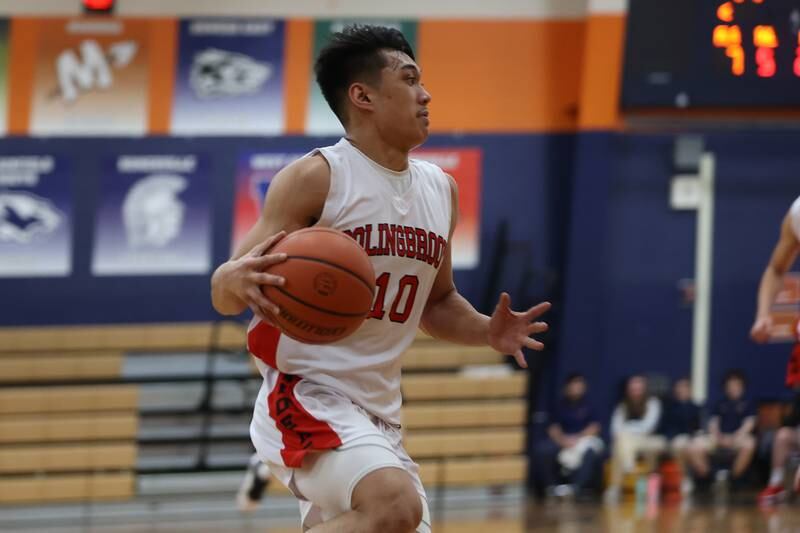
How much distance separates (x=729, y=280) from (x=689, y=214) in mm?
635

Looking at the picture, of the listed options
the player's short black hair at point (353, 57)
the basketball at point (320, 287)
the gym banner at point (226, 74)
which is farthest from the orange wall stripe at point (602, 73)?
the basketball at point (320, 287)

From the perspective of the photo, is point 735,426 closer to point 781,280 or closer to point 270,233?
point 781,280

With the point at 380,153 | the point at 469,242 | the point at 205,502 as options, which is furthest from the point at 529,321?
the point at 469,242

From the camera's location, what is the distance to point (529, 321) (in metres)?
3.71

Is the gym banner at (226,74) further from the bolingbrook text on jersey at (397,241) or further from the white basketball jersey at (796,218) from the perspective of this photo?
the bolingbrook text on jersey at (397,241)

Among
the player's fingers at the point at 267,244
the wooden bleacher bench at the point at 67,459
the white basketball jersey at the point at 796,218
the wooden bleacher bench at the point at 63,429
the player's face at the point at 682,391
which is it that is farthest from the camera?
the player's face at the point at 682,391

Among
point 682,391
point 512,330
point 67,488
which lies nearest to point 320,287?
point 512,330

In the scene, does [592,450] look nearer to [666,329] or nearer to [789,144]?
[666,329]

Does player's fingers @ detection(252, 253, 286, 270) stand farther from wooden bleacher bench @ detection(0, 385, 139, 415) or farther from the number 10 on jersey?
wooden bleacher bench @ detection(0, 385, 139, 415)

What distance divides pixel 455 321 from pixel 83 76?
7143mm

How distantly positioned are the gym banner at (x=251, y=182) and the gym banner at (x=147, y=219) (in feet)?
0.90

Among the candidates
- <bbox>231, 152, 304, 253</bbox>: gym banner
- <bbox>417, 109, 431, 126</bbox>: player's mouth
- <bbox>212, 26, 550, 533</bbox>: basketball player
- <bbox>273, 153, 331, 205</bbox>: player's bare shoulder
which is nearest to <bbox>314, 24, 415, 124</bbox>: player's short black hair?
<bbox>212, 26, 550, 533</bbox>: basketball player

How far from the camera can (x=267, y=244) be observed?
10.9 feet

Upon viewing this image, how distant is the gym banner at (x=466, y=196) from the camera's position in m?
10.6
